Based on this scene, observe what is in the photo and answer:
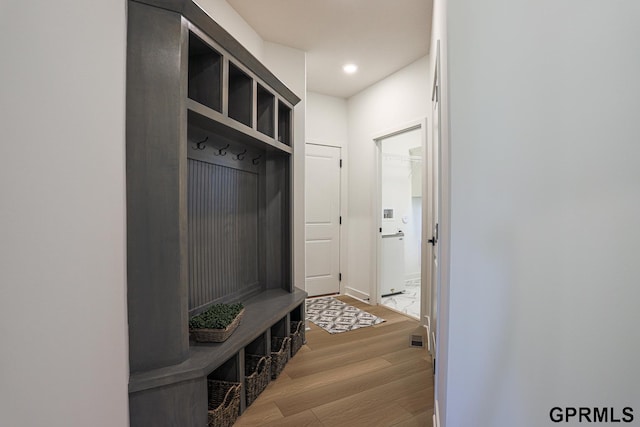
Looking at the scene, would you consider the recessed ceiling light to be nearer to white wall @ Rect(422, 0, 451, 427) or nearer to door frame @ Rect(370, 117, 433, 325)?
door frame @ Rect(370, 117, 433, 325)

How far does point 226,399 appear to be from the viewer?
1639mm

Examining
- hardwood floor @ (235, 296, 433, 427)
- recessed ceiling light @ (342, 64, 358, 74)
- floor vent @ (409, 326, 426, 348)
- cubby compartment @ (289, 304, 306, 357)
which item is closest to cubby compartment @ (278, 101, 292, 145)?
recessed ceiling light @ (342, 64, 358, 74)

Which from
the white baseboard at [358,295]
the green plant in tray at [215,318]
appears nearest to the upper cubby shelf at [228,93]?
the green plant in tray at [215,318]

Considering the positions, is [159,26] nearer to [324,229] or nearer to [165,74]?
[165,74]

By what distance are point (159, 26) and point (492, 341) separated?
1941mm

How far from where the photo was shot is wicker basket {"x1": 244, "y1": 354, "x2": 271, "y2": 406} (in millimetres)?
1858

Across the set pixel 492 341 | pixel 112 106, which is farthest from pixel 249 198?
pixel 492 341

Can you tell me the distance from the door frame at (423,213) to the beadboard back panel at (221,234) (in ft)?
5.59

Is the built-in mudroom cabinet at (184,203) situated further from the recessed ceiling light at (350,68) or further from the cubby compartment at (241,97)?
the recessed ceiling light at (350,68)

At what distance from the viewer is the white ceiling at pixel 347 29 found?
2438 mm

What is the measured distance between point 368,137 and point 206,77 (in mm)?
2605

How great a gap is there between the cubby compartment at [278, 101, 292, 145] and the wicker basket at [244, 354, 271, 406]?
70.1 inches

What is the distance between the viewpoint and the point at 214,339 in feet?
5.46

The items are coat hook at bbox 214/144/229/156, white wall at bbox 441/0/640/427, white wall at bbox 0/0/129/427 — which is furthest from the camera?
coat hook at bbox 214/144/229/156
